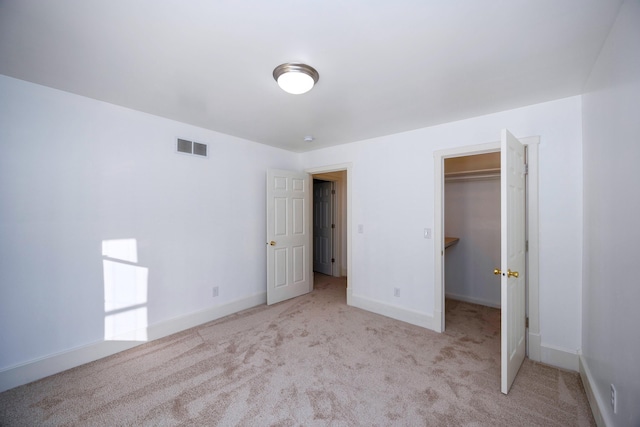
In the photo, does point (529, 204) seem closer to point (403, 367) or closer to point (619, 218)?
point (619, 218)

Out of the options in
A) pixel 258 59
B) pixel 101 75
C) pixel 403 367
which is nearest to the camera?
pixel 258 59

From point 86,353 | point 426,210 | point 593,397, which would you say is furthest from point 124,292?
point 593,397

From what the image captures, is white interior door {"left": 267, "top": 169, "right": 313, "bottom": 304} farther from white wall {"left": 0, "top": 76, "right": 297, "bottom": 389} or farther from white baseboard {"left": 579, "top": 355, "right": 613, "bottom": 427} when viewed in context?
white baseboard {"left": 579, "top": 355, "right": 613, "bottom": 427}

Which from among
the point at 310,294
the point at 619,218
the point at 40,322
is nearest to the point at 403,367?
the point at 619,218

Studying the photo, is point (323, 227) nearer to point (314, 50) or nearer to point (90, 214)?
point (90, 214)

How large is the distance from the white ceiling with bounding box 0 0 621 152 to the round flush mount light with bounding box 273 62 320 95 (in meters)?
0.05

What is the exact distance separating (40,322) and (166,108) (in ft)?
7.08

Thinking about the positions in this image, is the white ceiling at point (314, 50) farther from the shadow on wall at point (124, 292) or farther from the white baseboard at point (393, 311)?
the white baseboard at point (393, 311)

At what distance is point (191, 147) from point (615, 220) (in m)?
3.70

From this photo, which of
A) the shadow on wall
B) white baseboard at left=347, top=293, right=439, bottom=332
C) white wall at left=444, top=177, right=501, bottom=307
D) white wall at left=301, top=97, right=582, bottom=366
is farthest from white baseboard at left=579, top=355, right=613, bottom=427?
the shadow on wall

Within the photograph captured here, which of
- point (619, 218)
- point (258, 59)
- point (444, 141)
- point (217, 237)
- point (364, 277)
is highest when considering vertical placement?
point (258, 59)

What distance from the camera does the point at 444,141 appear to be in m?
2.98

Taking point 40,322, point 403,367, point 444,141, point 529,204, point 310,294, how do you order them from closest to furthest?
point 40,322 < point 403,367 < point 529,204 < point 444,141 < point 310,294

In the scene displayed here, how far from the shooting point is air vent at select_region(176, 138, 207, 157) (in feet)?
9.84
